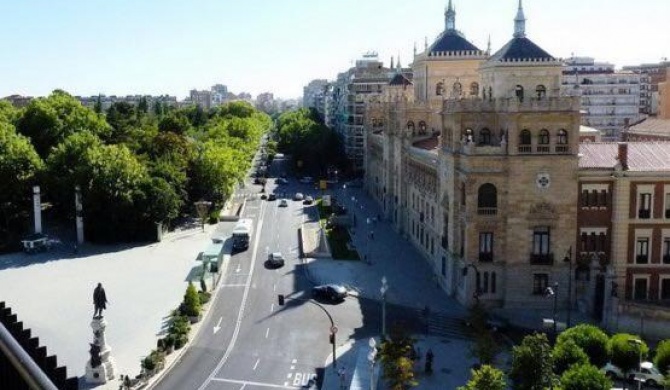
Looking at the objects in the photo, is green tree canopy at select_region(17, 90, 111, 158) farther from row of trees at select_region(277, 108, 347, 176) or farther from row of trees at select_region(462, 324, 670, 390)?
row of trees at select_region(462, 324, 670, 390)

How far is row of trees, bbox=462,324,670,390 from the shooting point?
101 ft

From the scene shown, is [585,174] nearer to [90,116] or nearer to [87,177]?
[87,177]

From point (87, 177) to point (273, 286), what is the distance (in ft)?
94.3

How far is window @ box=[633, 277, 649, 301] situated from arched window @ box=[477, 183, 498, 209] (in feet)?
39.6

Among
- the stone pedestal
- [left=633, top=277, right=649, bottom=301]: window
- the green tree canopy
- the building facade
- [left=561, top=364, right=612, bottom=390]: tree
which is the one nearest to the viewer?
[left=561, top=364, right=612, bottom=390]: tree

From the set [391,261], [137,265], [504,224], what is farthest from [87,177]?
[504,224]

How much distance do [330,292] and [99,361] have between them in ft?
68.6

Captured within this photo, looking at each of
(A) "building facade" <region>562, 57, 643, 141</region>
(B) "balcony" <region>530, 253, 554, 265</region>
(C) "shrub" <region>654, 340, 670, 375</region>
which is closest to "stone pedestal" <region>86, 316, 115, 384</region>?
(C) "shrub" <region>654, 340, 670, 375</region>

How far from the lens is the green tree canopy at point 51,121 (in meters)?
98.1

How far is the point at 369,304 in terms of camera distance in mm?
54875

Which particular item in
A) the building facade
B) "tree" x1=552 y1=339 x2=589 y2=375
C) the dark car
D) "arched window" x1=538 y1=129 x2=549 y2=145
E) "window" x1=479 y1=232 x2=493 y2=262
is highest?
the building facade

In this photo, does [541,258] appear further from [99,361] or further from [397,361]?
[99,361]

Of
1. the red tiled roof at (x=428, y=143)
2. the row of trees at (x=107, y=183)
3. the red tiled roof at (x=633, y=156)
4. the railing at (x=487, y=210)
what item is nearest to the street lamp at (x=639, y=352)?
the railing at (x=487, y=210)

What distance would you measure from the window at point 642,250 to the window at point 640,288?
1.38m
